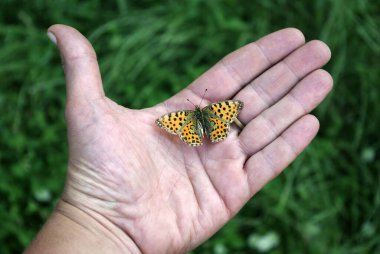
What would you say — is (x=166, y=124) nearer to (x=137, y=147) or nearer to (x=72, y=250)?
(x=137, y=147)

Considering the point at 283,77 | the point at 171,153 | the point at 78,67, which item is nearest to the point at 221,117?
the point at 171,153

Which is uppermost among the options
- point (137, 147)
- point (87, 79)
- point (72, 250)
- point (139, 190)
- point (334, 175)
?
point (87, 79)

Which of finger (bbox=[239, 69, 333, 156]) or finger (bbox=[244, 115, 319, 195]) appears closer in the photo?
finger (bbox=[244, 115, 319, 195])

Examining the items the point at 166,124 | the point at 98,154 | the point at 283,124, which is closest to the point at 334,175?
the point at 283,124

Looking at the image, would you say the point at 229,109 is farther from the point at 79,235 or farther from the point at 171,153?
the point at 79,235

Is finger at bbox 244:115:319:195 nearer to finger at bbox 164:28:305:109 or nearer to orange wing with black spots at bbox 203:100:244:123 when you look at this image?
orange wing with black spots at bbox 203:100:244:123

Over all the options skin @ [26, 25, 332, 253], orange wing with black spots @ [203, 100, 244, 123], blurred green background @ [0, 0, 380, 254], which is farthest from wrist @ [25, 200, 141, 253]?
blurred green background @ [0, 0, 380, 254]
